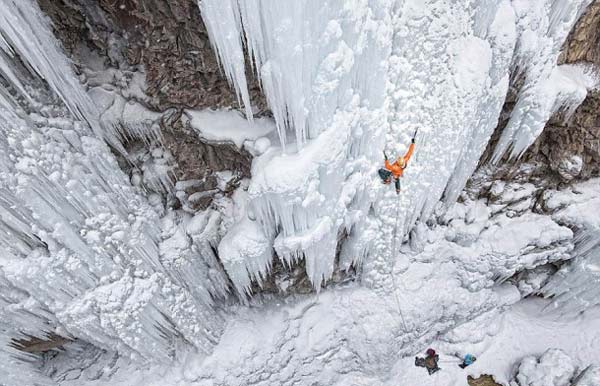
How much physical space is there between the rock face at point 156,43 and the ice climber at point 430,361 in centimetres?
511

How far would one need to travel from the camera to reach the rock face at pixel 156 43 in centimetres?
338

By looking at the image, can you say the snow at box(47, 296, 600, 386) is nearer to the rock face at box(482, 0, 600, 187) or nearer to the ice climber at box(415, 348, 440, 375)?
the ice climber at box(415, 348, 440, 375)

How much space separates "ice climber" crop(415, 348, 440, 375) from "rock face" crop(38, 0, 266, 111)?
16.8ft

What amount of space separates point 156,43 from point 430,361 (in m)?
6.25

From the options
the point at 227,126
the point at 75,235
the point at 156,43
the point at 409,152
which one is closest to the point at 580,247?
the point at 409,152

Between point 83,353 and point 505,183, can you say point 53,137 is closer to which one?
point 83,353

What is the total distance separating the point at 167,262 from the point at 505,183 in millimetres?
4574

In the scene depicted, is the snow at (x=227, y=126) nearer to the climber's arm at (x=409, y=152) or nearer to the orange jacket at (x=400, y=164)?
the orange jacket at (x=400, y=164)

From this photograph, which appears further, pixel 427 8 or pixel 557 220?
pixel 557 220

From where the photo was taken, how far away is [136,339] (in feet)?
15.7

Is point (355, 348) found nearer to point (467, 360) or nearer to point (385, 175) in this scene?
point (467, 360)

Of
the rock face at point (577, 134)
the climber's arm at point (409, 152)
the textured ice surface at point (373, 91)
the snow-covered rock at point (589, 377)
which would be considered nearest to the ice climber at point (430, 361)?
the snow-covered rock at point (589, 377)

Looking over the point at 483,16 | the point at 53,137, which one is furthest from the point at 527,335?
the point at 53,137

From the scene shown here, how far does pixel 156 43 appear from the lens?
3545 mm
